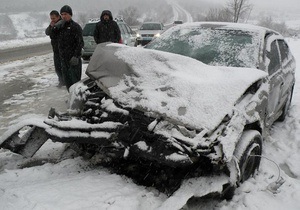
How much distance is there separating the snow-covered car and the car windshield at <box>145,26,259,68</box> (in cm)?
2

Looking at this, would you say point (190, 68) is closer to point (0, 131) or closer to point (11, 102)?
point (0, 131)

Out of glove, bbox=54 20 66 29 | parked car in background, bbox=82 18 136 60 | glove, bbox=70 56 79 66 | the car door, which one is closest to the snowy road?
the car door

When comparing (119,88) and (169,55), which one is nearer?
(119,88)

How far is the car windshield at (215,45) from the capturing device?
11.7ft

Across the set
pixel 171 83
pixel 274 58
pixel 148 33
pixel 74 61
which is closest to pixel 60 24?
pixel 74 61

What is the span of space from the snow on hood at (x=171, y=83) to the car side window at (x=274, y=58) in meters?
0.67

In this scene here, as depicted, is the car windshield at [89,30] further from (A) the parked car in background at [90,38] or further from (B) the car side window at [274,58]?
(B) the car side window at [274,58]

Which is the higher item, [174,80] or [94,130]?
[174,80]

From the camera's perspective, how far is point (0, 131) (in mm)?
4395

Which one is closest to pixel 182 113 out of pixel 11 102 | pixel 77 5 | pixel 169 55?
pixel 169 55

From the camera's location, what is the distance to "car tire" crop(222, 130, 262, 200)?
2533 mm

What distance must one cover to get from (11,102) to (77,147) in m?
3.62

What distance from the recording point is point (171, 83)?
2766 mm

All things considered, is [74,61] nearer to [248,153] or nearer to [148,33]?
[248,153]
